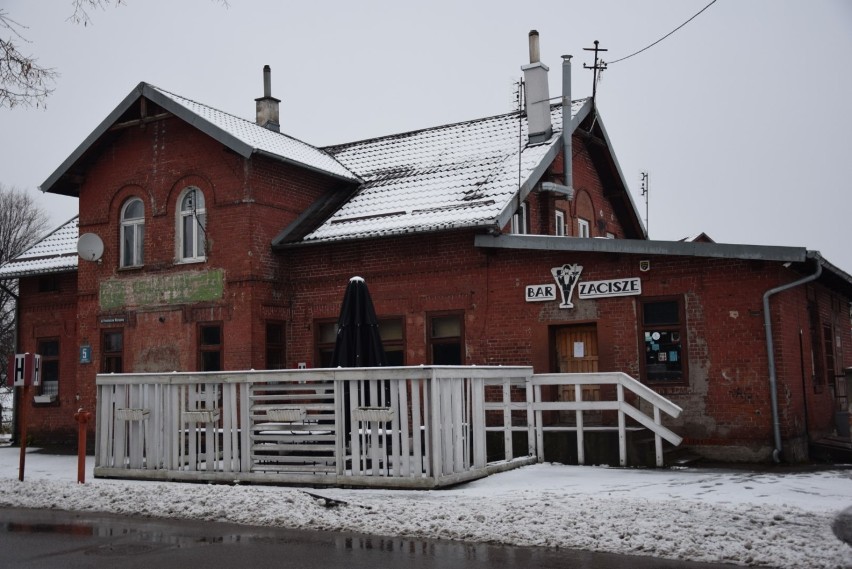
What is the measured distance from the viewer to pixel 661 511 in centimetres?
884

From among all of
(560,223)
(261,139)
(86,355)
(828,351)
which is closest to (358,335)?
(261,139)

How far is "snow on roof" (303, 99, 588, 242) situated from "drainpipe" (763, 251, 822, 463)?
488cm

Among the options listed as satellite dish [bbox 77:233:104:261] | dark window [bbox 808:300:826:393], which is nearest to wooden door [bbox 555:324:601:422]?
dark window [bbox 808:300:826:393]

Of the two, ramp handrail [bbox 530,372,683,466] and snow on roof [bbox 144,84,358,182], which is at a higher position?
snow on roof [bbox 144,84,358,182]

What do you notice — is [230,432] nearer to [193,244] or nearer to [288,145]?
[193,244]

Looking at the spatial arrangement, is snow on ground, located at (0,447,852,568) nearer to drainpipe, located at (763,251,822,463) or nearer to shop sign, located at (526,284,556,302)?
drainpipe, located at (763,251,822,463)

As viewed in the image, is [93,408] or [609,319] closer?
[609,319]

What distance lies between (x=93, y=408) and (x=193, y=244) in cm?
444

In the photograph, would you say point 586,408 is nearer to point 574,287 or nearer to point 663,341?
point 663,341

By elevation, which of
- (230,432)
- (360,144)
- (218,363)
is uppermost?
(360,144)

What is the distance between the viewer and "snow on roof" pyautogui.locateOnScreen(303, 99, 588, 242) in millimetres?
17359

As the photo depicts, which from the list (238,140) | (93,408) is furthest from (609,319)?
(93,408)

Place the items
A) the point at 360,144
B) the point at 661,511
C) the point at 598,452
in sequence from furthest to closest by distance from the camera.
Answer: the point at 360,144, the point at 598,452, the point at 661,511

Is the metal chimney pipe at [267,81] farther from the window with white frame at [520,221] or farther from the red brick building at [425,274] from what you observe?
the window with white frame at [520,221]
